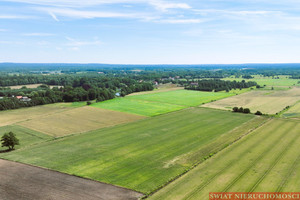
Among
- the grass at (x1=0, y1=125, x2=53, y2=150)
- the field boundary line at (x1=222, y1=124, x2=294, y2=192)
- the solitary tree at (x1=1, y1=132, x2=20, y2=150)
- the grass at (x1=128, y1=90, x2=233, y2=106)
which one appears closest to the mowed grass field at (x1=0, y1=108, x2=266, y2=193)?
the solitary tree at (x1=1, y1=132, x2=20, y2=150)

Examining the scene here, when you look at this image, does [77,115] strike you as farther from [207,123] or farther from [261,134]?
[261,134]

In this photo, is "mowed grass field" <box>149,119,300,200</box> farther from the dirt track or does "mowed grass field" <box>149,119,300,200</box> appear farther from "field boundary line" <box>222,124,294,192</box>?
the dirt track

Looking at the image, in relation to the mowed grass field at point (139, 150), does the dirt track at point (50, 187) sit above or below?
below

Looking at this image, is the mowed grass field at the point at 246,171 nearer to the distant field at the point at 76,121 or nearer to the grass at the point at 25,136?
the grass at the point at 25,136

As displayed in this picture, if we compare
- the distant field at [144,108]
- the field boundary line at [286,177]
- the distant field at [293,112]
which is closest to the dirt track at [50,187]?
the field boundary line at [286,177]

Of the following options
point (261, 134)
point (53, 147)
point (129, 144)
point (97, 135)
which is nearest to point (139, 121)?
point (97, 135)

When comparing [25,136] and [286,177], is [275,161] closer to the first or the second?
[286,177]
